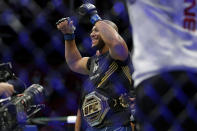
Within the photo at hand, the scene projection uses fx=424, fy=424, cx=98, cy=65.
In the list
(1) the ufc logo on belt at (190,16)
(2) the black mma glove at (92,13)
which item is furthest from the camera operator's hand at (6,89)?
(1) the ufc logo on belt at (190,16)

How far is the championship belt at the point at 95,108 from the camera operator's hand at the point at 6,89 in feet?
2.57

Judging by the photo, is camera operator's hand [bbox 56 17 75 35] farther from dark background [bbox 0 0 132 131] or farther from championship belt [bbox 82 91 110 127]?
dark background [bbox 0 0 132 131]

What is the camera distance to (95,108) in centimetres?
262

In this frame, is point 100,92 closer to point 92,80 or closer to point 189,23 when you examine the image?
point 92,80

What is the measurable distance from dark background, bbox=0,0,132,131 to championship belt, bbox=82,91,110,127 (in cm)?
215

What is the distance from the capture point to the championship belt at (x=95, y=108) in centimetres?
260

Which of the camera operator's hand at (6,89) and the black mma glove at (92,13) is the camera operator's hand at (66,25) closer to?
the black mma glove at (92,13)

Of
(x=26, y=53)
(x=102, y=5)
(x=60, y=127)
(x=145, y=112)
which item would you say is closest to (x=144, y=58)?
(x=145, y=112)

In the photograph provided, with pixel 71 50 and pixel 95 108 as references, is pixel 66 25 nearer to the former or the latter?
pixel 71 50

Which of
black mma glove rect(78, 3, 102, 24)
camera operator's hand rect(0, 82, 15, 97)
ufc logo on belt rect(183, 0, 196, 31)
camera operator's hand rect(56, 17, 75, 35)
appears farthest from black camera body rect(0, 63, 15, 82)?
ufc logo on belt rect(183, 0, 196, 31)

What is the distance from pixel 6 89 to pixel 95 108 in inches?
33.1

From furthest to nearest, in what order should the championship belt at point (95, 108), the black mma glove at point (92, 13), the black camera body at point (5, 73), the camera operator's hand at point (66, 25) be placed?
1. the camera operator's hand at point (66, 25)
2. the championship belt at point (95, 108)
3. the black mma glove at point (92, 13)
4. the black camera body at point (5, 73)

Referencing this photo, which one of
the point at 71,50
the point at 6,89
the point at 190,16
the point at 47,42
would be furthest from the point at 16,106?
the point at 47,42

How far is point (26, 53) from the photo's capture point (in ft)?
17.6
